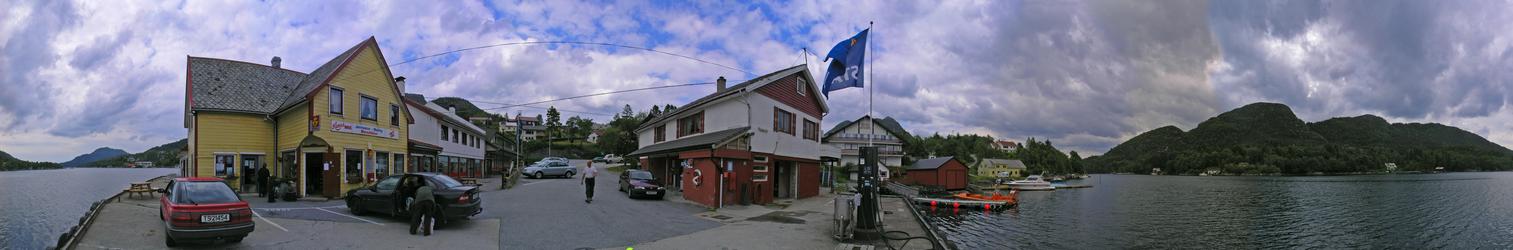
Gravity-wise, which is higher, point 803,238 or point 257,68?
point 257,68

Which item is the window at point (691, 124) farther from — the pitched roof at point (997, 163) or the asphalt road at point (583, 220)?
the pitched roof at point (997, 163)

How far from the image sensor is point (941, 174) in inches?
2313

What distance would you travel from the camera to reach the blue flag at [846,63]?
18.2 m

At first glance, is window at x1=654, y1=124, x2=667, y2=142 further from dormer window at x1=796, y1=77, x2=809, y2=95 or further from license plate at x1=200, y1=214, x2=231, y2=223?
license plate at x1=200, y1=214, x2=231, y2=223

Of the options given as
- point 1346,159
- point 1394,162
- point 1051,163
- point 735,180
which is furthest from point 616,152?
point 1394,162

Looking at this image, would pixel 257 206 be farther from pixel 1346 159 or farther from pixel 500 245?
pixel 1346 159

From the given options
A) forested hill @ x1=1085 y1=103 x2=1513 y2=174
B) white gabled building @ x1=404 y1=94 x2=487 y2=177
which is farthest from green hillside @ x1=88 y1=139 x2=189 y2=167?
forested hill @ x1=1085 y1=103 x2=1513 y2=174

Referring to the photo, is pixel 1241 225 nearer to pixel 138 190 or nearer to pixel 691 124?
pixel 691 124

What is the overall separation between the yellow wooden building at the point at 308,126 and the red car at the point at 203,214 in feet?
35.0

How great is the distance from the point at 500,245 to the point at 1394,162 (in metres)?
204

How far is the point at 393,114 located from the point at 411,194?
1101cm

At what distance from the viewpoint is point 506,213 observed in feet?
56.5

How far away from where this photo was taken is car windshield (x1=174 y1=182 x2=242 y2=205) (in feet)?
32.7

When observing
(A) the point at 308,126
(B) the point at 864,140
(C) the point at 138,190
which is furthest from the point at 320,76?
(B) the point at 864,140
